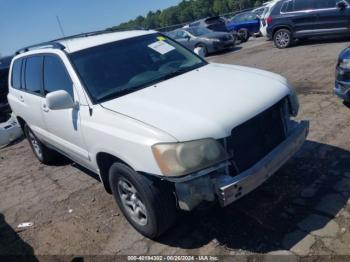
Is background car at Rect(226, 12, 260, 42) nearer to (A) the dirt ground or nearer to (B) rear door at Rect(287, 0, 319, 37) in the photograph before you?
(B) rear door at Rect(287, 0, 319, 37)

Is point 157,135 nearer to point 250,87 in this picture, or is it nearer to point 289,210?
point 250,87

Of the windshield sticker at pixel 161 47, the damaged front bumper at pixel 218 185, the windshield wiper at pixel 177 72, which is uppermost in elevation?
the windshield sticker at pixel 161 47

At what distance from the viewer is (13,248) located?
399 cm

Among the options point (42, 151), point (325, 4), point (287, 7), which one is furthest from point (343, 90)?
point (287, 7)

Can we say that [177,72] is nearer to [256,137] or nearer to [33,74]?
[256,137]

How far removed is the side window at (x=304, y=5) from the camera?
1245cm

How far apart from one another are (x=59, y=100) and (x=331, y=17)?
435 inches

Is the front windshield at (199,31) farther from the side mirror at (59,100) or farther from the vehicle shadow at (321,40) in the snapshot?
the side mirror at (59,100)

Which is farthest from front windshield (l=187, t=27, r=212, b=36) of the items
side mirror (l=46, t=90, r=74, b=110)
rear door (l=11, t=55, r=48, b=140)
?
side mirror (l=46, t=90, r=74, b=110)

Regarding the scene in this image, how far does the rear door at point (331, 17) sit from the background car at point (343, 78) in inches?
275

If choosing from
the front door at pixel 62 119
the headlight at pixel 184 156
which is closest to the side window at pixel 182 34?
the front door at pixel 62 119

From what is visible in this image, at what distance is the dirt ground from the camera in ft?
10.7

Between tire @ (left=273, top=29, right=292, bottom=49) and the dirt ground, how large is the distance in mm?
7788

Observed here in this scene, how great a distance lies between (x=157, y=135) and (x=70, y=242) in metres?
1.76
